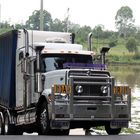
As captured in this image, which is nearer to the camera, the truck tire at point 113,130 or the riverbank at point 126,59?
the truck tire at point 113,130

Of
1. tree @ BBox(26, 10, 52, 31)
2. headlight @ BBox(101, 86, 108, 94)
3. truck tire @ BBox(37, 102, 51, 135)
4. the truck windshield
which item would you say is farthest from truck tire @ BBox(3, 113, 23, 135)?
tree @ BBox(26, 10, 52, 31)

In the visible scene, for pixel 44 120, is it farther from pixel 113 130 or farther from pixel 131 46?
pixel 131 46

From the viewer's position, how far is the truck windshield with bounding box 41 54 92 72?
14.2 m

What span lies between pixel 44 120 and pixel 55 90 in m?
1.05

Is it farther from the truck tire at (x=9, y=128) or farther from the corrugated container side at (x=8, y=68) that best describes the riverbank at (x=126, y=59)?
the truck tire at (x=9, y=128)

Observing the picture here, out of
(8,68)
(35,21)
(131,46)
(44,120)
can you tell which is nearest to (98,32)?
(131,46)

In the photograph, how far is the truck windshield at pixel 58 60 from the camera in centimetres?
1421

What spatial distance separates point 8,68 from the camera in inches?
638

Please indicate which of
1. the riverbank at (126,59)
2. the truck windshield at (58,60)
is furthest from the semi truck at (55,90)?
the riverbank at (126,59)

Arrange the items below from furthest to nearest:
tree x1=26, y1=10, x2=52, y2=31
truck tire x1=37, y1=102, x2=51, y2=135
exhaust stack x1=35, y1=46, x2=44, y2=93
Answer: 1. tree x1=26, y1=10, x2=52, y2=31
2. exhaust stack x1=35, y1=46, x2=44, y2=93
3. truck tire x1=37, y1=102, x2=51, y2=135

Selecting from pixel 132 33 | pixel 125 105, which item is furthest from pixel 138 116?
pixel 132 33

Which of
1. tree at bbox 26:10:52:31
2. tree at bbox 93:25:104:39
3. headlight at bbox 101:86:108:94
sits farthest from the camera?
tree at bbox 93:25:104:39

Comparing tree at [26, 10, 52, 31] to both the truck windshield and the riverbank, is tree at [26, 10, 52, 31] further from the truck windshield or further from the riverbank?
the truck windshield

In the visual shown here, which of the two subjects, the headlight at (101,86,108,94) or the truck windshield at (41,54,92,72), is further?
the truck windshield at (41,54,92,72)
